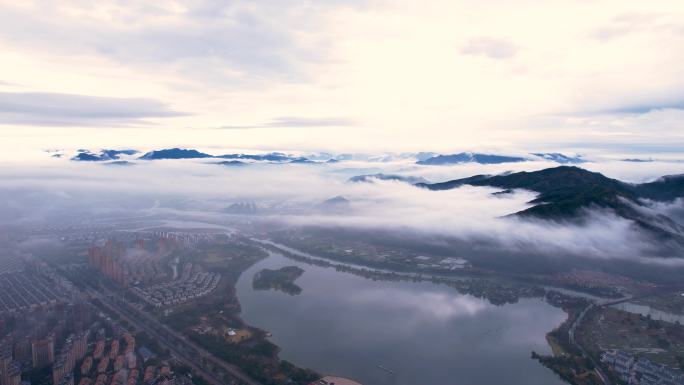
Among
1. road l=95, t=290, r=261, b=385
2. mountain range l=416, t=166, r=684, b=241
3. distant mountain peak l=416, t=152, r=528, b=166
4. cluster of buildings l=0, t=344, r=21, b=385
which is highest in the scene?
distant mountain peak l=416, t=152, r=528, b=166

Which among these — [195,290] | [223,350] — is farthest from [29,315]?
[223,350]

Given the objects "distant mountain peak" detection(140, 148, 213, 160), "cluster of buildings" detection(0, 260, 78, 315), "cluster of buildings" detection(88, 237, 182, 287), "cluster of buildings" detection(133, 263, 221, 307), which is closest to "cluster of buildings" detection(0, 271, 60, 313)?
"cluster of buildings" detection(0, 260, 78, 315)

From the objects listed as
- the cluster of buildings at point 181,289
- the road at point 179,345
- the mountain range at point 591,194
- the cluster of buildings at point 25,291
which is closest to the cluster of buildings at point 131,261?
the cluster of buildings at point 181,289

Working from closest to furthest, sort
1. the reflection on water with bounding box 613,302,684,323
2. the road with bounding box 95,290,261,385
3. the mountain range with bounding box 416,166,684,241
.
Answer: the road with bounding box 95,290,261,385 → the reflection on water with bounding box 613,302,684,323 → the mountain range with bounding box 416,166,684,241

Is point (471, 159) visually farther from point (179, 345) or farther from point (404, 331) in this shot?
point (179, 345)

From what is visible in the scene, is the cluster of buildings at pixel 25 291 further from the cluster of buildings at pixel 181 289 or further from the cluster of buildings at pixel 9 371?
the cluster of buildings at pixel 9 371

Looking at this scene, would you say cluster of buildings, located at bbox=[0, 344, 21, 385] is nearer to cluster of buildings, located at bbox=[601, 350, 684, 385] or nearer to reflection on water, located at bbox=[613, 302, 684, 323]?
cluster of buildings, located at bbox=[601, 350, 684, 385]

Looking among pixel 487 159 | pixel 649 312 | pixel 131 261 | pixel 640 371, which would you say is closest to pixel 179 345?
pixel 131 261

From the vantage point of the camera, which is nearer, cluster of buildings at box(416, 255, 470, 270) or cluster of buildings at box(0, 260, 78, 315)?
cluster of buildings at box(0, 260, 78, 315)
